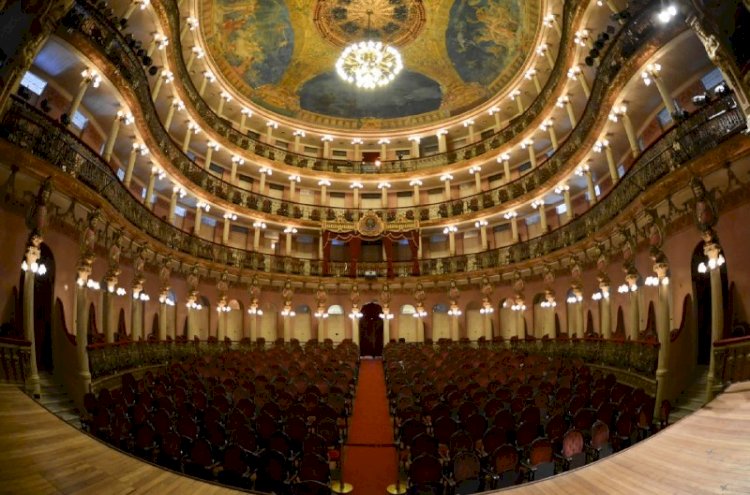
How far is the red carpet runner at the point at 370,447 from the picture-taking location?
732 centimetres

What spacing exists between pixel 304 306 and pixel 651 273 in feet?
81.7

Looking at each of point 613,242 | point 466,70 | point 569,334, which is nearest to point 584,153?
point 613,242

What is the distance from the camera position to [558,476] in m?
6.43

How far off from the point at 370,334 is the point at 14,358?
2767 cm

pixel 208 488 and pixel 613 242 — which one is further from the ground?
pixel 613 242

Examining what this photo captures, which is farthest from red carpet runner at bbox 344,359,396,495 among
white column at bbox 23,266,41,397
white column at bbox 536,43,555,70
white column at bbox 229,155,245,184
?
white column at bbox 536,43,555,70

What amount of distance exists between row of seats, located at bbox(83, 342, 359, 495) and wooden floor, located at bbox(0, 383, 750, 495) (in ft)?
1.26

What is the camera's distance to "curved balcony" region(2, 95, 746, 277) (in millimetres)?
11250

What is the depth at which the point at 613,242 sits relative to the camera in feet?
66.1

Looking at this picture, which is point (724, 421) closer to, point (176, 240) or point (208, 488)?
point (208, 488)

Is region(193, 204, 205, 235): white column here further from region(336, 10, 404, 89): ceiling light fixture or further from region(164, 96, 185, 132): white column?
region(336, 10, 404, 89): ceiling light fixture

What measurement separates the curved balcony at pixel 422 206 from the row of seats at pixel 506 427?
39.5 feet

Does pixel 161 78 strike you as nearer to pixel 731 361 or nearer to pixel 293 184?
pixel 293 184

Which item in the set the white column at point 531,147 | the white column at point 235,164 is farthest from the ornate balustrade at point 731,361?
the white column at point 235,164
